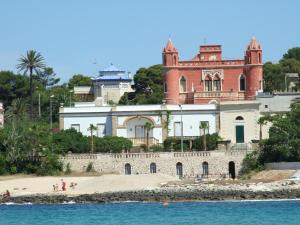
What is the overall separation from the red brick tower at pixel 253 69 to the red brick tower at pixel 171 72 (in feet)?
19.6

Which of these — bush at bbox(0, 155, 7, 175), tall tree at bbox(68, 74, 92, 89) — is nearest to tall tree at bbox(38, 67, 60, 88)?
tall tree at bbox(68, 74, 92, 89)

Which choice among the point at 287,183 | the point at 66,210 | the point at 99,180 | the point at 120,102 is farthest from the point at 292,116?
the point at 120,102

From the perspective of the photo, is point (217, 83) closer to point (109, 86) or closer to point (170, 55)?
point (170, 55)

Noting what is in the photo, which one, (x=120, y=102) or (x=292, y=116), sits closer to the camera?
(x=292, y=116)

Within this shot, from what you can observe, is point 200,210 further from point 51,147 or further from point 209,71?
point 209,71

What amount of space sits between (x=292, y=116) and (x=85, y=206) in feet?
64.4

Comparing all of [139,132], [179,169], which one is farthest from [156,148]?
[139,132]

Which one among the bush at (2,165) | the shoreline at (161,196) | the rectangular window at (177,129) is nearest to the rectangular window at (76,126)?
the rectangular window at (177,129)

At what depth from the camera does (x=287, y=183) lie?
85250 millimetres

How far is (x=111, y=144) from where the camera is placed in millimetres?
96625

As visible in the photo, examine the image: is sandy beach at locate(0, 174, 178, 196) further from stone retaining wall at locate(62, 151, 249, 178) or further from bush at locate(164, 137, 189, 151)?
bush at locate(164, 137, 189, 151)

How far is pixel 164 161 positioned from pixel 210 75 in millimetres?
16387

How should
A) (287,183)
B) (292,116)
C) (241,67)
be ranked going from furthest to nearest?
(241,67) < (292,116) < (287,183)

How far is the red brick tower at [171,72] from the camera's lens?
108 meters
